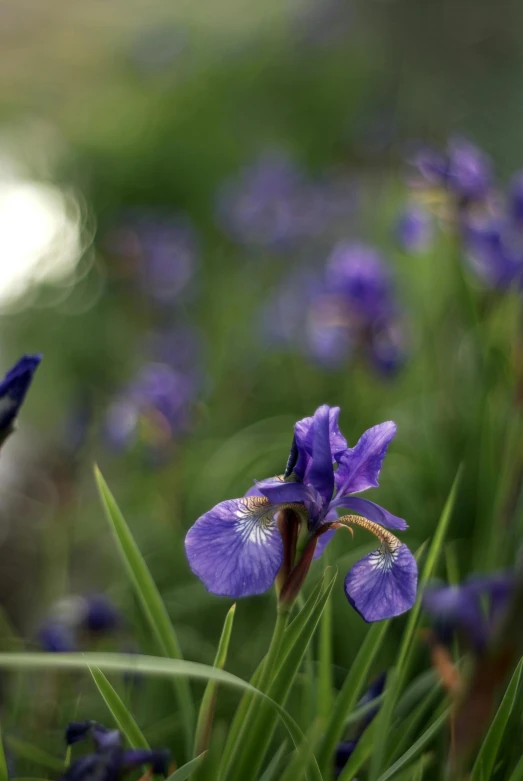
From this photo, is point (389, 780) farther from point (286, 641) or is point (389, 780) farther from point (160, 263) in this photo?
point (160, 263)

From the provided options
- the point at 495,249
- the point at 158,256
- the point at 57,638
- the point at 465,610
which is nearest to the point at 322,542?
the point at 465,610

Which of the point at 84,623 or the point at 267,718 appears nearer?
the point at 267,718

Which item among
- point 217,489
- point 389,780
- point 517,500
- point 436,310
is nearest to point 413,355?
point 436,310

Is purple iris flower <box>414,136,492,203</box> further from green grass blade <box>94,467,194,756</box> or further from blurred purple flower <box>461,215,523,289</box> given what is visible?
green grass blade <box>94,467,194,756</box>

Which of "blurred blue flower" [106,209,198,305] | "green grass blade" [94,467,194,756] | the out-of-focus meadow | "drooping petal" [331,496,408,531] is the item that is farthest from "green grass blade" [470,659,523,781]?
"blurred blue flower" [106,209,198,305]

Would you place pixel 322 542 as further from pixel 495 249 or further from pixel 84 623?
pixel 495 249

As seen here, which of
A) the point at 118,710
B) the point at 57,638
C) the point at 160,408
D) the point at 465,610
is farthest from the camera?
the point at 160,408

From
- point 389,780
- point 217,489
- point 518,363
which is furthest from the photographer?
point 217,489
